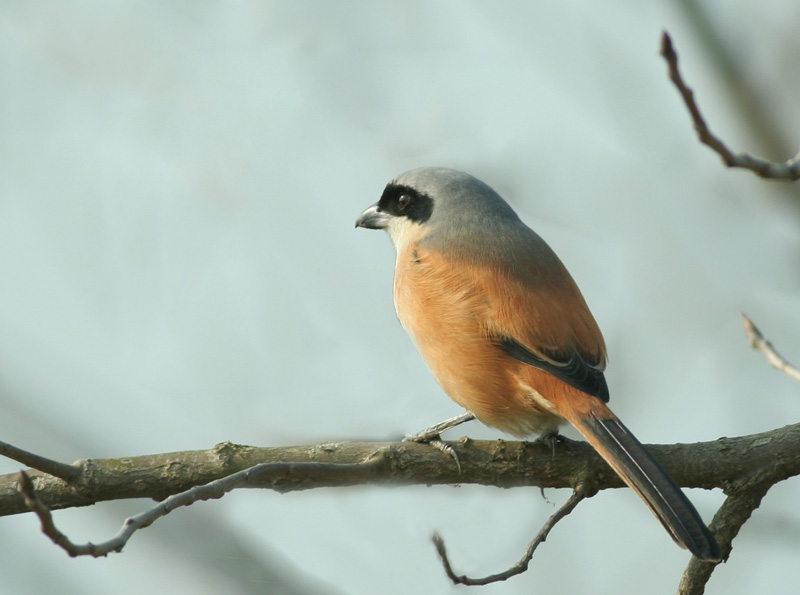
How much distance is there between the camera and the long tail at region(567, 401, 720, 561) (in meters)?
3.13

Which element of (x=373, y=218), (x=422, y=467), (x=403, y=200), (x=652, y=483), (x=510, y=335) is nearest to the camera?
(x=652, y=483)

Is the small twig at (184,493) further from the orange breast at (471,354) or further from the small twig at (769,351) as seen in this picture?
the small twig at (769,351)

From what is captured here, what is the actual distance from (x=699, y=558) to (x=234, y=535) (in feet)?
6.77

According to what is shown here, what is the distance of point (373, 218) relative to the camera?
5.44 m

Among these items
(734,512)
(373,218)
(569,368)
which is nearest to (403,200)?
(373,218)

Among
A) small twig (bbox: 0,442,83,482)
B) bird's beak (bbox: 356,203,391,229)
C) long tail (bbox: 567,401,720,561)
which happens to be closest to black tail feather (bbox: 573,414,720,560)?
long tail (bbox: 567,401,720,561)

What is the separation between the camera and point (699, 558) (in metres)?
3.11

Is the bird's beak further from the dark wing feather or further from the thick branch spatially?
the thick branch

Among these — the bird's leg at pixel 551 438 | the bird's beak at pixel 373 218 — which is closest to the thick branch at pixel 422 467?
the bird's leg at pixel 551 438

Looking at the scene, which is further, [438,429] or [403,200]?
[403,200]

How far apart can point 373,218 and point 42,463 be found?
2972 mm

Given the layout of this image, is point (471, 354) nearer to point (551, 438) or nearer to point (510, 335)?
point (510, 335)

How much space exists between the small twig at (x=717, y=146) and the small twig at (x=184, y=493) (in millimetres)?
1691

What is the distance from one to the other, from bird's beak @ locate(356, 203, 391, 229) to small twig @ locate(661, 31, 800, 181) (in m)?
3.16
